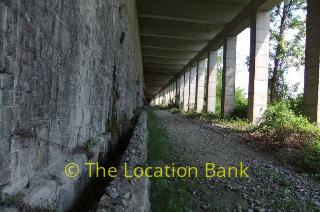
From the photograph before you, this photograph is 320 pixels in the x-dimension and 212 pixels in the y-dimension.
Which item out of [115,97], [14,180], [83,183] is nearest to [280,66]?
[115,97]

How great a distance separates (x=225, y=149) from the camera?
800 centimetres

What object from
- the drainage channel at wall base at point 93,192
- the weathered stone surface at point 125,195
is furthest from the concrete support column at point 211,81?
the weathered stone surface at point 125,195

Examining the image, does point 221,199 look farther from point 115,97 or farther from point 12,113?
point 115,97

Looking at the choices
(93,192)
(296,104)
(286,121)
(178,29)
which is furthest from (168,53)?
(93,192)

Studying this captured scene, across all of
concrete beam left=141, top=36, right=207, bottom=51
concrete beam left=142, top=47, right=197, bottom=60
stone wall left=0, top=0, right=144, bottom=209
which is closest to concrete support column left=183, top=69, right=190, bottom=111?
concrete beam left=142, top=47, right=197, bottom=60

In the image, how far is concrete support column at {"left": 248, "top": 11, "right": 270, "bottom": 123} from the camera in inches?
497

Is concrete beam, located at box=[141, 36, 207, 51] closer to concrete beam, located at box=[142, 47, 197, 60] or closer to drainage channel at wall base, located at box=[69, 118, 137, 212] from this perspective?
concrete beam, located at box=[142, 47, 197, 60]

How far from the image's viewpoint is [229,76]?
16844mm

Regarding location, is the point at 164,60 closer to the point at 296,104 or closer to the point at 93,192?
the point at 296,104

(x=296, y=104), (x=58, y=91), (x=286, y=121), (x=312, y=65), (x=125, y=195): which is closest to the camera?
(x=125, y=195)

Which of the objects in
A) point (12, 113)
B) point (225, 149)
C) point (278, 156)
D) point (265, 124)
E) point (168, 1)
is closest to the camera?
point (12, 113)

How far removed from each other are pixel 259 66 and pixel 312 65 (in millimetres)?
3822

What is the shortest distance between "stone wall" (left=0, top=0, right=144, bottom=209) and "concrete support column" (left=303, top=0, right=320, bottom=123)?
608cm

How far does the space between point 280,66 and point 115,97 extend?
1383 centimetres
